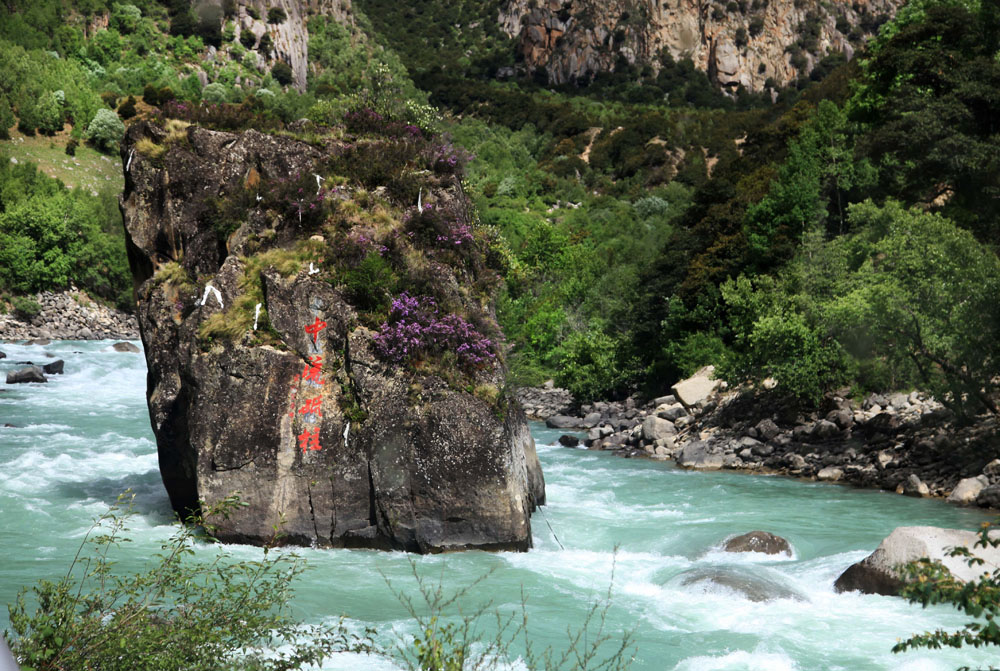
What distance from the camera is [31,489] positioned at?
15633 millimetres

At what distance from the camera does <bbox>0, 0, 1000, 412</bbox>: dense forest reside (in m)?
17.8

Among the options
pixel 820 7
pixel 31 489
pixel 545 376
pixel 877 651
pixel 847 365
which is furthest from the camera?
pixel 820 7

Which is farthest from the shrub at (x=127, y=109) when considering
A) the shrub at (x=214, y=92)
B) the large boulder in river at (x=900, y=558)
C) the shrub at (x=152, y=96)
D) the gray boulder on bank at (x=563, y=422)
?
the large boulder in river at (x=900, y=558)

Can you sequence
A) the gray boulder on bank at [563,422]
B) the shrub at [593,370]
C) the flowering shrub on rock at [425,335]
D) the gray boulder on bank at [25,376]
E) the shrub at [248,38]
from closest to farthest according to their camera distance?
the flowering shrub on rock at [425,335]
the gray boulder on bank at [25,376]
the gray boulder on bank at [563,422]
the shrub at [593,370]
the shrub at [248,38]

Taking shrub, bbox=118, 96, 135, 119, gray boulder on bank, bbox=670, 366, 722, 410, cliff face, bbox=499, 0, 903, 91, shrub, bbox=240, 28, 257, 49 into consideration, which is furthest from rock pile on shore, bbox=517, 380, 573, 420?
cliff face, bbox=499, 0, 903, 91

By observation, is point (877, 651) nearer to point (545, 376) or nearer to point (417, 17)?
point (545, 376)

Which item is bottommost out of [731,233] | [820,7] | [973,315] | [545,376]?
[545,376]

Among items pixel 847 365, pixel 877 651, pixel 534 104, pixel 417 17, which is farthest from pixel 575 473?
pixel 417 17

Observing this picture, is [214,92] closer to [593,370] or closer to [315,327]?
[593,370]

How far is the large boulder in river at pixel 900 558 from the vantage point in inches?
411

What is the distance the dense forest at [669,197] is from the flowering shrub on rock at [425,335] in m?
4.85

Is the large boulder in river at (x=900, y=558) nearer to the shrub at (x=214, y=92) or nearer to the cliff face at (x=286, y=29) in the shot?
the shrub at (x=214, y=92)

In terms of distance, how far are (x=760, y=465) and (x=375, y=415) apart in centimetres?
1302

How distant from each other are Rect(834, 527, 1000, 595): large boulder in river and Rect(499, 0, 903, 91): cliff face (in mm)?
123586
